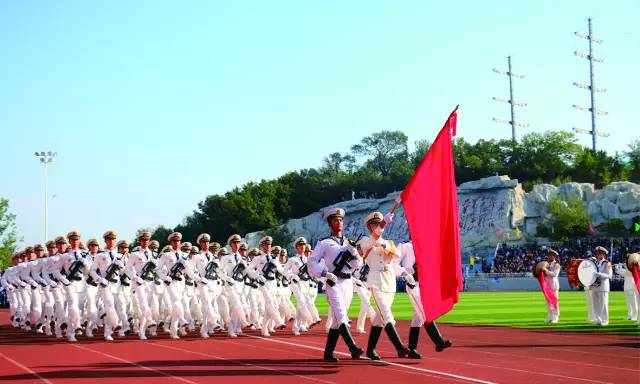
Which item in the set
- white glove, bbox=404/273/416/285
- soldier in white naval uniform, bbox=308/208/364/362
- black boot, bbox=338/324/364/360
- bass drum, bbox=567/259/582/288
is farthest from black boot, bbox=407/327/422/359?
bass drum, bbox=567/259/582/288

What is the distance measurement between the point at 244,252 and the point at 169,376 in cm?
1057

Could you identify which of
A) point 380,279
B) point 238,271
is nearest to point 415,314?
point 380,279

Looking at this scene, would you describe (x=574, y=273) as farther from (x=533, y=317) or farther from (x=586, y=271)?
(x=533, y=317)

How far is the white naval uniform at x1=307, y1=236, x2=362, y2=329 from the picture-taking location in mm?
12578

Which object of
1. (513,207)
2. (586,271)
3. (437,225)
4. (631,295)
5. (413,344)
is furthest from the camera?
(513,207)

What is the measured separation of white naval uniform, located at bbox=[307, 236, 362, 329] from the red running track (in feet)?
2.45

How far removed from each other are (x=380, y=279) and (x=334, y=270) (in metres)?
0.79

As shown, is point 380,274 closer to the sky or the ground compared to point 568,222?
closer to the ground

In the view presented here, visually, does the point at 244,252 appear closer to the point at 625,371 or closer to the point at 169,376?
the point at 169,376

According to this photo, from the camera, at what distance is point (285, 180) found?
111 meters

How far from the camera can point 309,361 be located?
13.4 metres

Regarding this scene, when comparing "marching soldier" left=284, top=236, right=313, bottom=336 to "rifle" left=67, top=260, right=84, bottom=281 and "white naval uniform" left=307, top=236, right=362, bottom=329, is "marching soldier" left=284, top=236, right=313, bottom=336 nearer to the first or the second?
"rifle" left=67, top=260, right=84, bottom=281

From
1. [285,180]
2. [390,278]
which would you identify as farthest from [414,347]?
[285,180]

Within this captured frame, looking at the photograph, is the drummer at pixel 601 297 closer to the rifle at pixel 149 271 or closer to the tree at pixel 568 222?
the rifle at pixel 149 271
